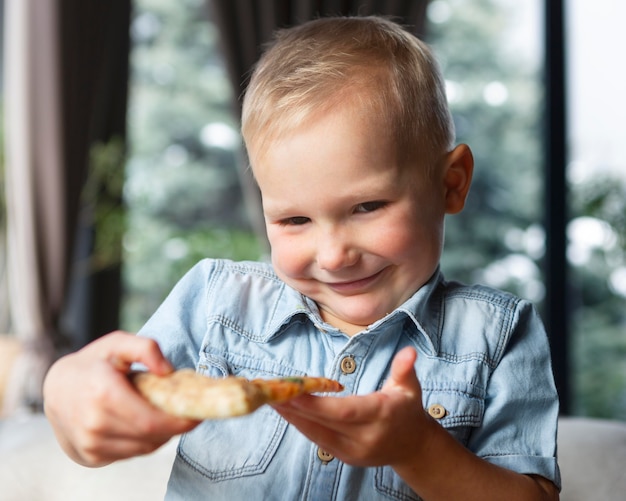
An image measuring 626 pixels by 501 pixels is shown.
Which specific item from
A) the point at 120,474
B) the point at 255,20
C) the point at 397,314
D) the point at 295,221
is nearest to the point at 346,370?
the point at 397,314

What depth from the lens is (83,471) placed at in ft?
5.35

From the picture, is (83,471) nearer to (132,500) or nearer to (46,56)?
(132,500)

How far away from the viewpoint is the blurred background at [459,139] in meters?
3.91

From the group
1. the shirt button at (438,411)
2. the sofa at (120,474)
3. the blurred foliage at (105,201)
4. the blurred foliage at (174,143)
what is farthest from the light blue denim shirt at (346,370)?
the blurred foliage at (174,143)

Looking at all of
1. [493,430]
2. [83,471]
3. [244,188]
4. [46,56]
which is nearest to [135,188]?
[244,188]

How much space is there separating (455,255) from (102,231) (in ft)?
6.10

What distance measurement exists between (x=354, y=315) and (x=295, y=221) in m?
0.16

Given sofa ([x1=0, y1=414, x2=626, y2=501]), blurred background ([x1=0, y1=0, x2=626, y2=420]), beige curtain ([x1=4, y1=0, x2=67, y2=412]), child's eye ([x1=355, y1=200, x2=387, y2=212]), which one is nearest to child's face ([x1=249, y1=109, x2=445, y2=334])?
child's eye ([x1=355, y1=200, x2=387, y2=212])

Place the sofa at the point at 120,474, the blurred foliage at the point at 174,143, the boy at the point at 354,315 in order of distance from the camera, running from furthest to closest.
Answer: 1. the blurred foliage at the point at 174,143
2. the sofa at the point at 120,474
3. the boy at the point at 354,315

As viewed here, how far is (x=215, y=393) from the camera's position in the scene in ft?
2.72

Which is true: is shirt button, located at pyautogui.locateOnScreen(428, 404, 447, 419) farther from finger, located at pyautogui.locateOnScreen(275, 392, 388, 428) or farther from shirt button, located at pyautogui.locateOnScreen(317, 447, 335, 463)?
finger, located at pyautogui.locateOnScreen(275, 392, 388, 428)

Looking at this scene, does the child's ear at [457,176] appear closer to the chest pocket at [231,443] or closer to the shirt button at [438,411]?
the shirt button at [438,411]

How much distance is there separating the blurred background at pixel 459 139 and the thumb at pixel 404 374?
2.92 m

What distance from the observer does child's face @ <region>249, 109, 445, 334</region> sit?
108 cm
